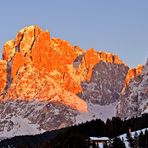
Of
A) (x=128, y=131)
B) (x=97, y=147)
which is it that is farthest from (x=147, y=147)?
(x=128, y=131)

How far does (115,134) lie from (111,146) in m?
28.9

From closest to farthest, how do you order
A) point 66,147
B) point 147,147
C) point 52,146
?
point 147,147 → point 66,147 → point 52,146

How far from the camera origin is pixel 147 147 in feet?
531

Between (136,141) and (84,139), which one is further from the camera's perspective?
Answer: (84,139)

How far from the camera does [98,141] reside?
184m

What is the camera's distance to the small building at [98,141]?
568 feet

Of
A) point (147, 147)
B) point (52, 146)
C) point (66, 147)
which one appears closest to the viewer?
point (147, 147)

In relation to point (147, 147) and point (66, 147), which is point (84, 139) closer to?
point (66, 147)

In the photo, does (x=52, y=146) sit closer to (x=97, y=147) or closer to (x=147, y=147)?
(x=97, y=147)

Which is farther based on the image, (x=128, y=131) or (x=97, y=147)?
(x=128, y=131)

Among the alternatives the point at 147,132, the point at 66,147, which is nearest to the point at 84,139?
the point at 66,147

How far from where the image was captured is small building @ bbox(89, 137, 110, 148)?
173 metres

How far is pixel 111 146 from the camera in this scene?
167 metres

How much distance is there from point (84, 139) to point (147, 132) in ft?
59.5
